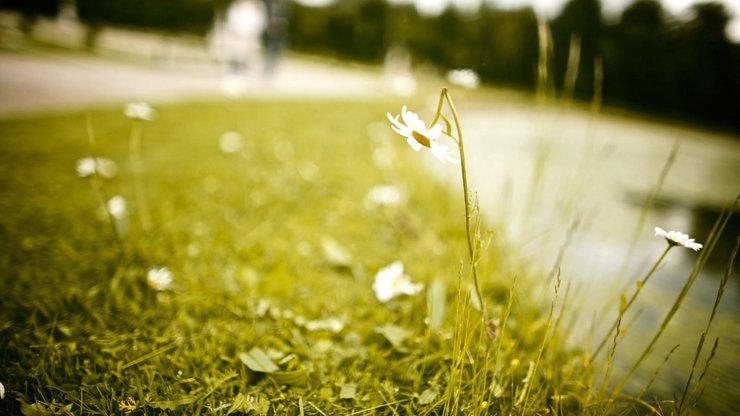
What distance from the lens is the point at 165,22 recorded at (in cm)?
1037

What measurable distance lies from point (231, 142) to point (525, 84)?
47.3ft

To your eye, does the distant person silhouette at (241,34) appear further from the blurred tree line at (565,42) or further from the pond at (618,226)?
the blurred tree line at (565,42)

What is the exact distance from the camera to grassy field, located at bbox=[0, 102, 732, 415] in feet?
2.42

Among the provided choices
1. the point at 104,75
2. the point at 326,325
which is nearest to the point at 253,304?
the point at 326,325

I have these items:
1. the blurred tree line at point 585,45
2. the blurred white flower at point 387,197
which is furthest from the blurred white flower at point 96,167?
the blurred tree line at point 585,45

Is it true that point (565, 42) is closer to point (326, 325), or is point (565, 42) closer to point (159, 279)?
point (326, 325)

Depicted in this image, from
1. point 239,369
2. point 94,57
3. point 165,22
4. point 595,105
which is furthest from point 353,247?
point 165,22

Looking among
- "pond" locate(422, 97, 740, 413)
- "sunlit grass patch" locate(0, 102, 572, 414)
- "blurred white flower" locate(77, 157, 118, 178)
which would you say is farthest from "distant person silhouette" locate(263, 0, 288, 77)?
"blurred white flower" locate(77, 157, 118, 178)

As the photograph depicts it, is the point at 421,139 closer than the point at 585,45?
Yes

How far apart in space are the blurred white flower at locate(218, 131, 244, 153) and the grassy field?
10.4 inches

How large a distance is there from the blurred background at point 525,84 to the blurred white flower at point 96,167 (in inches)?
40.0

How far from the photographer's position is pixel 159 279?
1.03m

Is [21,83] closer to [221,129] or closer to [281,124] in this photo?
[221,129]

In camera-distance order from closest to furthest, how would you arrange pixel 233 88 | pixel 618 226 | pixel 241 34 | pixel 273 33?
1. pixel 618 226
2. pixel 233 88
3. pixel 241 34
4. pixel 273 33
